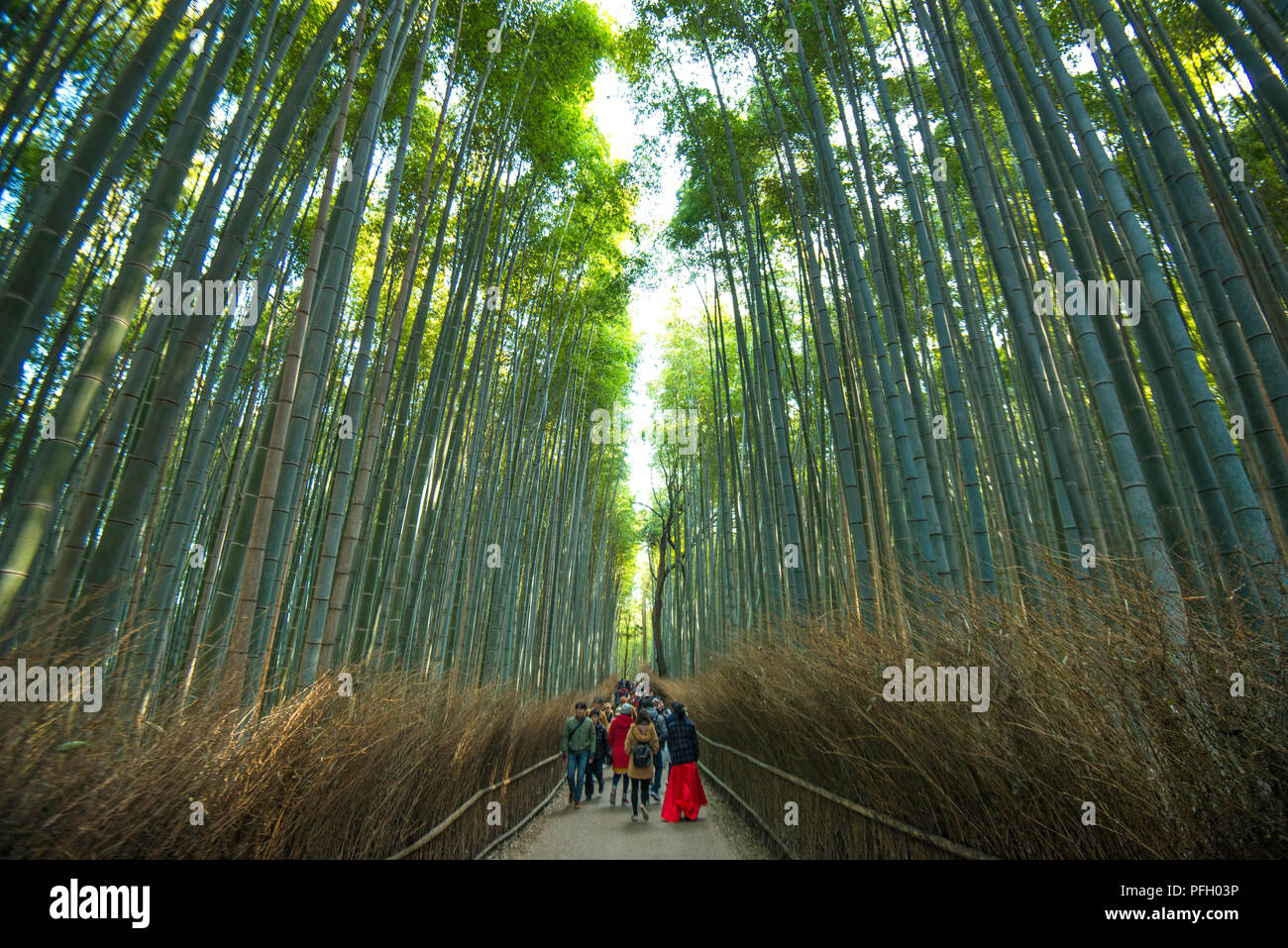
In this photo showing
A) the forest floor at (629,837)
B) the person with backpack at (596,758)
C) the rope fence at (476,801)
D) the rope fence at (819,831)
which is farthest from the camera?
the person with backpack at (596,758)

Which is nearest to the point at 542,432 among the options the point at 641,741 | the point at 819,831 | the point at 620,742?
the point at 620,742

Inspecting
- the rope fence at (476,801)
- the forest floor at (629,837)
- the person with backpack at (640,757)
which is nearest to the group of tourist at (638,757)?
the person with backpack at (640,757)

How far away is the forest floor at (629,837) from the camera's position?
3.98m

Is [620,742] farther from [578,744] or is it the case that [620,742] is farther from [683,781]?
[683,781]

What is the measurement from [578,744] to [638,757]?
0.66 meters

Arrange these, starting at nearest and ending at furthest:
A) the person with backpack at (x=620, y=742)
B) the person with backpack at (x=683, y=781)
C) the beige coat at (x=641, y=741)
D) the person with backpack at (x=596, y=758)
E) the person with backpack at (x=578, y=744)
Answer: the person with backpack at (x=683, y=781) → the beige coat at (x=641, y=741) → the person with backpack at (x=578, y=744) → the person with backpack at (x=620, y=742) → the person with backpack at (x=596, y=758)

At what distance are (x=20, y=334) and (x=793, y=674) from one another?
3.64 metres

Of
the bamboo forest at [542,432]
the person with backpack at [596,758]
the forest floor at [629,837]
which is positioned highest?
the bamboo forest at [542,432]

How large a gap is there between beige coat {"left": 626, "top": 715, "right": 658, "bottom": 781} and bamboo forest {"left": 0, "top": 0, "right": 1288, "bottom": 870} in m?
0.08

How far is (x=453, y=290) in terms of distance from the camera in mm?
4934

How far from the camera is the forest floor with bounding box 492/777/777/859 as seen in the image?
3980 mm

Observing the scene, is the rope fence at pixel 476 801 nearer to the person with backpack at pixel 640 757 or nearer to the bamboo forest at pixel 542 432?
the bamboo forest at pixel 542 432

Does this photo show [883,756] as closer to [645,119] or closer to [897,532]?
[897,532]
